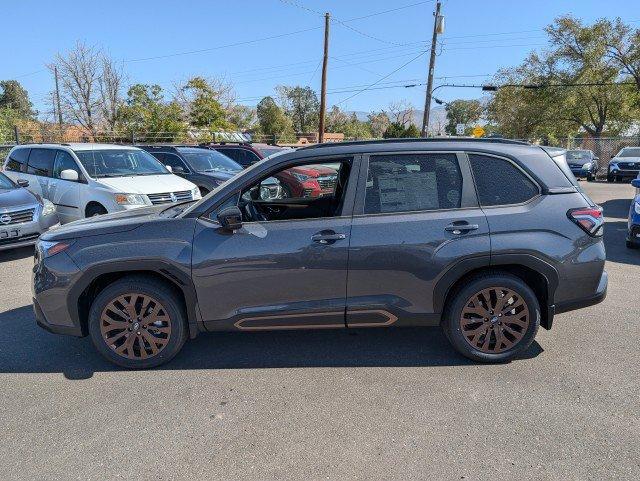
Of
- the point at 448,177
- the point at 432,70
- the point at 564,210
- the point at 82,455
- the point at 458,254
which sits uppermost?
the point at 432,70

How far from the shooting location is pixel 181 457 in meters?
2.70

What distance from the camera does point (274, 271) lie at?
11.6 feet

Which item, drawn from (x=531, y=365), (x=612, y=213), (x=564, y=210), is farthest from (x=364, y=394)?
(x=612, y=213)

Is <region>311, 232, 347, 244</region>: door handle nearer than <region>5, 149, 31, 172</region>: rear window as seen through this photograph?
Yes

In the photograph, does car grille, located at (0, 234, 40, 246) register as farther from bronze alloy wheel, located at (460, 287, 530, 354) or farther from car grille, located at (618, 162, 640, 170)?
car grille, located at (618, 162, 640, 170)

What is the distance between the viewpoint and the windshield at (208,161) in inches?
462

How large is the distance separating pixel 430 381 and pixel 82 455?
7.67 feet

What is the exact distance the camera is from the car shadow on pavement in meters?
3.79

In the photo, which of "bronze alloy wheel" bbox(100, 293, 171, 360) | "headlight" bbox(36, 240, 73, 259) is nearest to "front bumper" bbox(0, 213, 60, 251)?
"headlight" bbox(36, 240, 73, 259)

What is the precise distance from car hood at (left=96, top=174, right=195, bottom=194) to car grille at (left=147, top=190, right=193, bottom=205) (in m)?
0.06

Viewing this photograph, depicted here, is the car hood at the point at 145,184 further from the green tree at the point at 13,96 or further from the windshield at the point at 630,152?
the green tree at the point at 13,96

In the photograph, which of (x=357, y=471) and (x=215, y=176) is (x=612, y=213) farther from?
(x=357, y=471)

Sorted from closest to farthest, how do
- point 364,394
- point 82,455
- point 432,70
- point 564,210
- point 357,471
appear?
point 357,471
point 82,455
point 364,394
point 564,210
point 432,70

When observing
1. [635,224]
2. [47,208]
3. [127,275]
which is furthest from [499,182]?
[47,208]
